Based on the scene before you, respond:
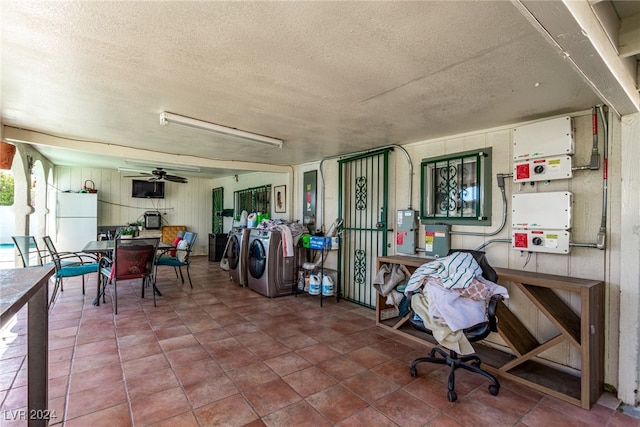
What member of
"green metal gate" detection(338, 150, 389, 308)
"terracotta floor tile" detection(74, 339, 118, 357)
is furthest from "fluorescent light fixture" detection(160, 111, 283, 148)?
"terracotta floor tile" detection(74, 339, 118, 357)

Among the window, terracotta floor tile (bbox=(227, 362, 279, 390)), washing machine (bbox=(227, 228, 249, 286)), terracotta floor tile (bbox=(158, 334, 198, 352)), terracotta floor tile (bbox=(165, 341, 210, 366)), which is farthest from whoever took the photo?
washing machine (bbox=(227, 228, 249, 286))

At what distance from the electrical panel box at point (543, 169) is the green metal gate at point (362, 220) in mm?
1577

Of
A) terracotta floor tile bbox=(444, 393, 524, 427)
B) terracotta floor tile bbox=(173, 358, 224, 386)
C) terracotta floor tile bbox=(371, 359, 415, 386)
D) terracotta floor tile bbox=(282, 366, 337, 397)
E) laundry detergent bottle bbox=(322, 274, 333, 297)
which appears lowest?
terracotta floor tile bbox=(444, 393, 524, 427)

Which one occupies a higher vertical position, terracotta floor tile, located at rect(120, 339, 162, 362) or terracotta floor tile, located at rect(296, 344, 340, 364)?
terracotta floor tile, located at rect(120, 339, 162, 362)

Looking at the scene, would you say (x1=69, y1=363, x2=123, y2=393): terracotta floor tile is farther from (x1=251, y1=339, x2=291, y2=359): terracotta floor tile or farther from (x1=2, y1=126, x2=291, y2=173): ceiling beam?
(x1=2, y1=126, x2=291, y2=173): ceiling beam

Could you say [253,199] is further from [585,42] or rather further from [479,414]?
[585,42]

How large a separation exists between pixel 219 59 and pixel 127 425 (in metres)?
2.25

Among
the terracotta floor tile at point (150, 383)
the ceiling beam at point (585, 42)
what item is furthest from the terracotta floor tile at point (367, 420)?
the ceiling beam at point (585, 42)

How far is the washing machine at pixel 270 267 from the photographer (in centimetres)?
460

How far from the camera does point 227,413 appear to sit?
1929 millimetres

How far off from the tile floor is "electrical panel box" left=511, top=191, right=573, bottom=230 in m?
1.33

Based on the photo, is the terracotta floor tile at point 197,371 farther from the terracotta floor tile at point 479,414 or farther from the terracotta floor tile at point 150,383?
the terracotta floor tile at point 479,414

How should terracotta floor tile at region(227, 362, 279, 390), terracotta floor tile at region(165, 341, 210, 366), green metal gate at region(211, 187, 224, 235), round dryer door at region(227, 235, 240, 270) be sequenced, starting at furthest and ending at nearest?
1. green metal gate at region(211, 187, 224, 235)
2. round dryer door at region(227, 235, 240, 270)
3. terracotta floor tile at region(165, 341, 210, 366)
4. terracotta floor tile at region(227, 362, 279, 390)

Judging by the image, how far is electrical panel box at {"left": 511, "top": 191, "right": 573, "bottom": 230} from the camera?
2.50 m
